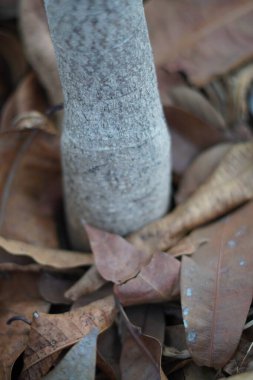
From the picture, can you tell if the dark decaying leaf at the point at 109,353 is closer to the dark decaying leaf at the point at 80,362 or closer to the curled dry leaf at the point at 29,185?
the dark decaying leaf at the point at 80,362

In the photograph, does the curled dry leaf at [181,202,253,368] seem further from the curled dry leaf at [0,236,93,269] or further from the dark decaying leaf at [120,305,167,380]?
the curled dry leaf at [0,236,93,269]

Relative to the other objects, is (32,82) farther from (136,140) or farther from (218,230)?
(218,230)

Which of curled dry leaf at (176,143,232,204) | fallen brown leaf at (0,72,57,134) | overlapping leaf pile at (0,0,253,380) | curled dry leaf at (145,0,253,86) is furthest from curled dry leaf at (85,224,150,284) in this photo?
curled dry leaf at (145,0,253,86)

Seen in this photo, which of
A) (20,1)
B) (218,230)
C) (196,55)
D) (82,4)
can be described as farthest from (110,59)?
(20,1)

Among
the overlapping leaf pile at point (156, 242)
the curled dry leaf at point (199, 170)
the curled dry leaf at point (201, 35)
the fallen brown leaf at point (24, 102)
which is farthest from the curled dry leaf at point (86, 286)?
the curled dry leaf at point (201, 35)

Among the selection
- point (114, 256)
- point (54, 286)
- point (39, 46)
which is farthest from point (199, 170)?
point (39, 46)

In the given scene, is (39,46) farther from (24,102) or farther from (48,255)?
(48,255)

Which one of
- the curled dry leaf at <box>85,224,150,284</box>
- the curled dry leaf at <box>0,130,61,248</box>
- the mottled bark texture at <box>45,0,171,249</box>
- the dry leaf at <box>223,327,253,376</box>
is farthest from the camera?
the curled dry leaf at <box>0,130,61,248</box>

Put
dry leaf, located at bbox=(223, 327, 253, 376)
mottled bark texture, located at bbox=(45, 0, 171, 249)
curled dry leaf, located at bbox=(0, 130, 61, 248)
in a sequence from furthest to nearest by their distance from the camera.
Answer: curled dry leaf, located at bbox=(0, 130, 61, 248) → dry leaf, located at bbox=(223, 327, 253, 376) → mottled bark texture, located at bbox=(45, 0, 171, 249)
